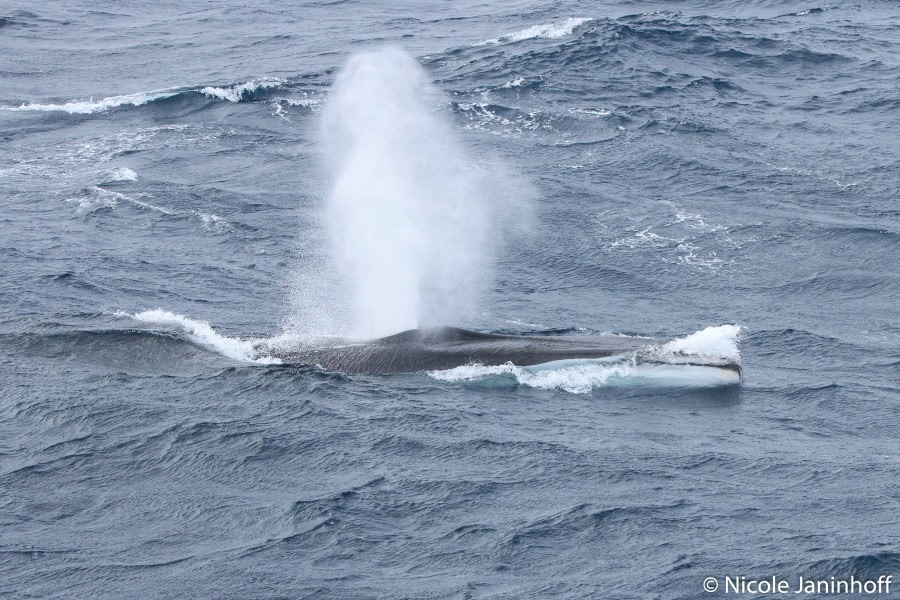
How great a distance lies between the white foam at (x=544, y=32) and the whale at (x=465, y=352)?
45943 millimetres

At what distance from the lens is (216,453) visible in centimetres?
3203

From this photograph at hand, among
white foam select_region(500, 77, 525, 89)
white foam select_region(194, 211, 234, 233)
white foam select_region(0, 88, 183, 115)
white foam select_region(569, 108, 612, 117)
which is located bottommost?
white foam select_region(194, 211, 234, 233)

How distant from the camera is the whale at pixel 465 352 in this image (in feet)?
120

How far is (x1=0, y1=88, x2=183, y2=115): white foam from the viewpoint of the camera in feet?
239

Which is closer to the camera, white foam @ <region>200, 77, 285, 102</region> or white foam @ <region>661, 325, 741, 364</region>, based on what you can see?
white foam @ <region>661, 325, 741, 364</region>

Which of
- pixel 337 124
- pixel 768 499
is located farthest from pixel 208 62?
pixel 768 499

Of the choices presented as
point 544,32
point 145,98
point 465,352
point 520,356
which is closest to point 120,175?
point 145,98

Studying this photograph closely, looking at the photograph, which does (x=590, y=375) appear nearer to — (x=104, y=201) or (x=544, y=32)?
(x=104, y=201)

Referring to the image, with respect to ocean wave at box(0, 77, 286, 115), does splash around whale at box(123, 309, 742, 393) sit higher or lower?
lower

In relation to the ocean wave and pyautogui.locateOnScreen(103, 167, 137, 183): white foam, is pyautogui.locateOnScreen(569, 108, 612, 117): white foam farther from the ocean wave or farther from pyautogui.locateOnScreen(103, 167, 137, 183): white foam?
pyautogui.locateOnScreen(103, 167, 137, 183): white foam

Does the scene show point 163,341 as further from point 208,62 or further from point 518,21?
point 518,21

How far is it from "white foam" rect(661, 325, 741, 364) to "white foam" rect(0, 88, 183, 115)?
44940 mm

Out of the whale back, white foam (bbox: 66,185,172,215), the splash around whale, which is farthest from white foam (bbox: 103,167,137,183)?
the whale back

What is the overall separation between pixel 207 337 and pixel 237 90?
3671 centimetres
